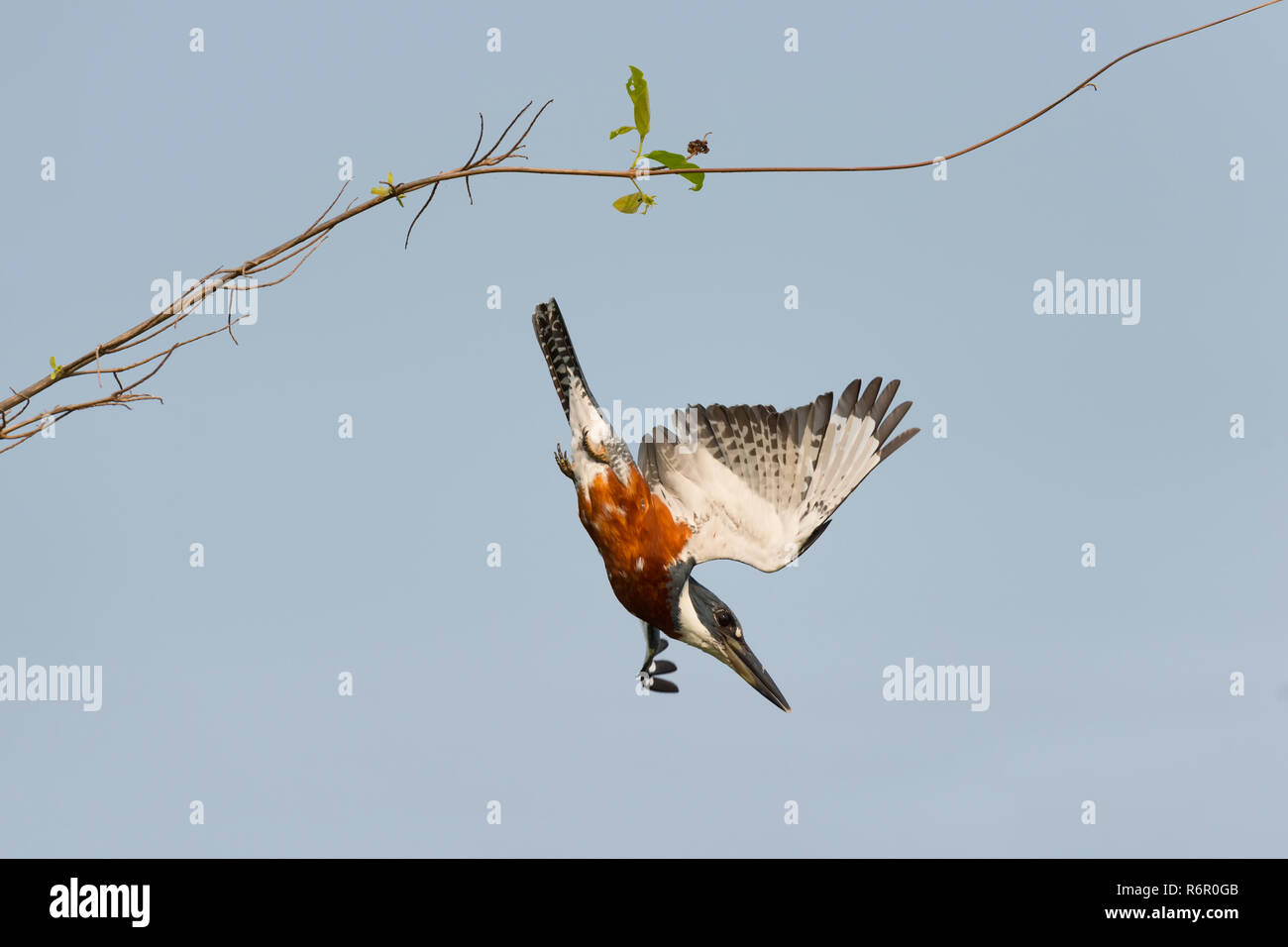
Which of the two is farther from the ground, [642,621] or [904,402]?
[904,402]

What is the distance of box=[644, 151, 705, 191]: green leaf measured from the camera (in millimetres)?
3062

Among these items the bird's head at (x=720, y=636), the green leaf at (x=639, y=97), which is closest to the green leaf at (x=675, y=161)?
the green leaf at (x=639, y=97)

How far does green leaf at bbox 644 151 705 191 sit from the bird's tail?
171cm

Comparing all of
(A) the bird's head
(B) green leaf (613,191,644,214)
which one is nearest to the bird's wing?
(A) the bird's head

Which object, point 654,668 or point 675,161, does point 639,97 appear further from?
point 654,668

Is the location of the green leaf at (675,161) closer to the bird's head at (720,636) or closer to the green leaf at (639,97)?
the green leaf at (639,97)

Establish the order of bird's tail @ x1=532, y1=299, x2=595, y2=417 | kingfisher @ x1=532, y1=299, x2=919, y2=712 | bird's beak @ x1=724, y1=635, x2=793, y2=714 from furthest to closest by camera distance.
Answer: bird's beak @ x1=724, y1=635, x2=793, y2=714, bird's tail @ x1=532, y1=299, x2=595, y2=417, kingfisher @ x1=532, y1=299, x2=919, y2=712

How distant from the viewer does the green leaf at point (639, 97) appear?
Result: 3.07 metres

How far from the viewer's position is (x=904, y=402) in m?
4.87

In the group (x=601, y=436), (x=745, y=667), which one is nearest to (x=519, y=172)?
(x=601, y=436)

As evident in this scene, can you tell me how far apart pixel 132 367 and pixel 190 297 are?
0.23 metres

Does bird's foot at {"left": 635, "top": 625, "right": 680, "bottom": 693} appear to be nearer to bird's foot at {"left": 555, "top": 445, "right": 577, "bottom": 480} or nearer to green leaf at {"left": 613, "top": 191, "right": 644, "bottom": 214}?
bird's foot at {"left": 555, "top": 445, "right": 577, "bottom": 480}

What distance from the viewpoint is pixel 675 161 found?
10.1 ft
